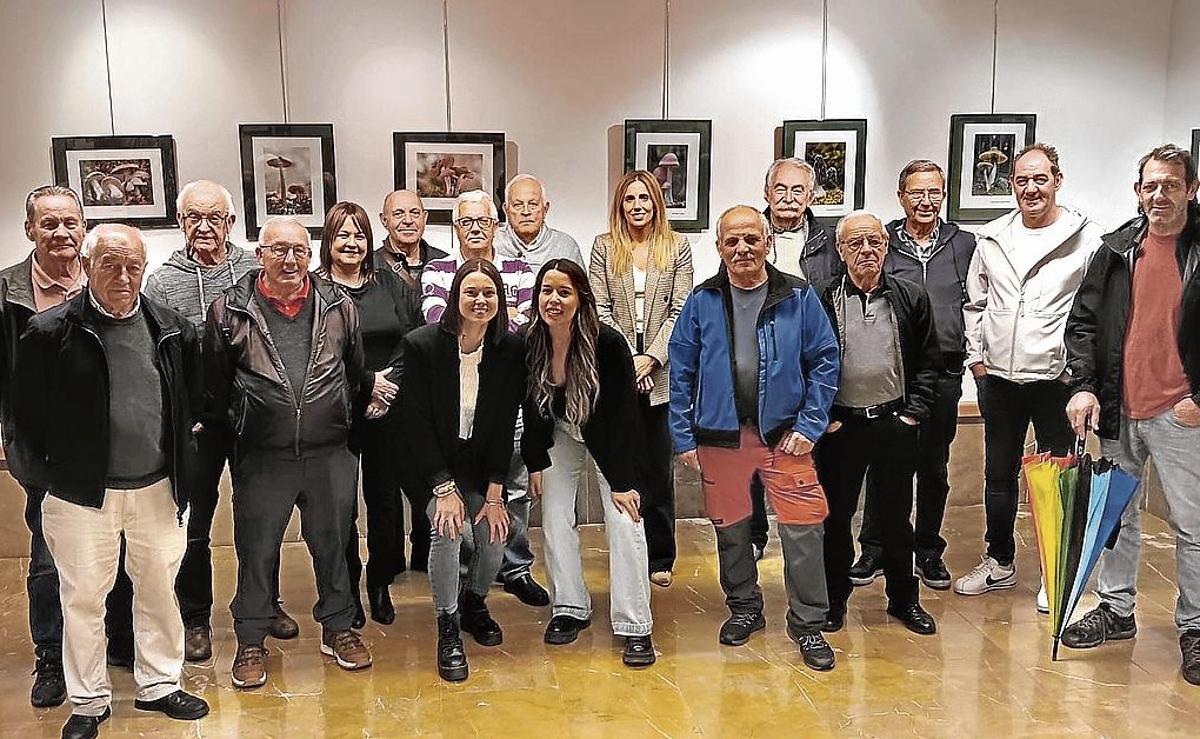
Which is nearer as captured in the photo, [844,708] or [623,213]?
[844,708]

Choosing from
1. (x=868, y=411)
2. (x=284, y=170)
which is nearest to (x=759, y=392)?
(x=868, y=411)

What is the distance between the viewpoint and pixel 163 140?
571 cm

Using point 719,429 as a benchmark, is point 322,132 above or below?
above

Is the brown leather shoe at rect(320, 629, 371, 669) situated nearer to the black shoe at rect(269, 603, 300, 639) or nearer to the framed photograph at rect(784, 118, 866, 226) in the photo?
the black shoe at rect(269, 603, 300, 639)

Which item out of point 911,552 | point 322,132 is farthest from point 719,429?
point 322,132

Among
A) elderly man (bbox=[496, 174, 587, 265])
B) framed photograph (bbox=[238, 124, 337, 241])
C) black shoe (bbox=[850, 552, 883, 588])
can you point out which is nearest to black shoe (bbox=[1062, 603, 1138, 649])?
black shoe (bbox=[850, 552, 883, 588])

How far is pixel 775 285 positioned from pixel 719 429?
0.55 m

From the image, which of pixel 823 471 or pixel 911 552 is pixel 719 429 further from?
pixel 911 552

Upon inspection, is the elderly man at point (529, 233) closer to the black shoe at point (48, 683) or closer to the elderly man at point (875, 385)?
the elderly man at point (875, 385)

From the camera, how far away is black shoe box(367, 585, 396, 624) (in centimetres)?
471

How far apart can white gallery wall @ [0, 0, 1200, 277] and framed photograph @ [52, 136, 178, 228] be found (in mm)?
73

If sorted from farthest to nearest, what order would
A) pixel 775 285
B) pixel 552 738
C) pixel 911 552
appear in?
1. pixel 911 552
2. pixel 775 285
3. pixel 552 738

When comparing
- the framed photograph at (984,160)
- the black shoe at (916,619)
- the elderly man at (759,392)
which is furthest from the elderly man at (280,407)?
the framed photograph at (984,160)

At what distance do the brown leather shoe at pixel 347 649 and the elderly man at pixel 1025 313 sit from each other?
250 cm
